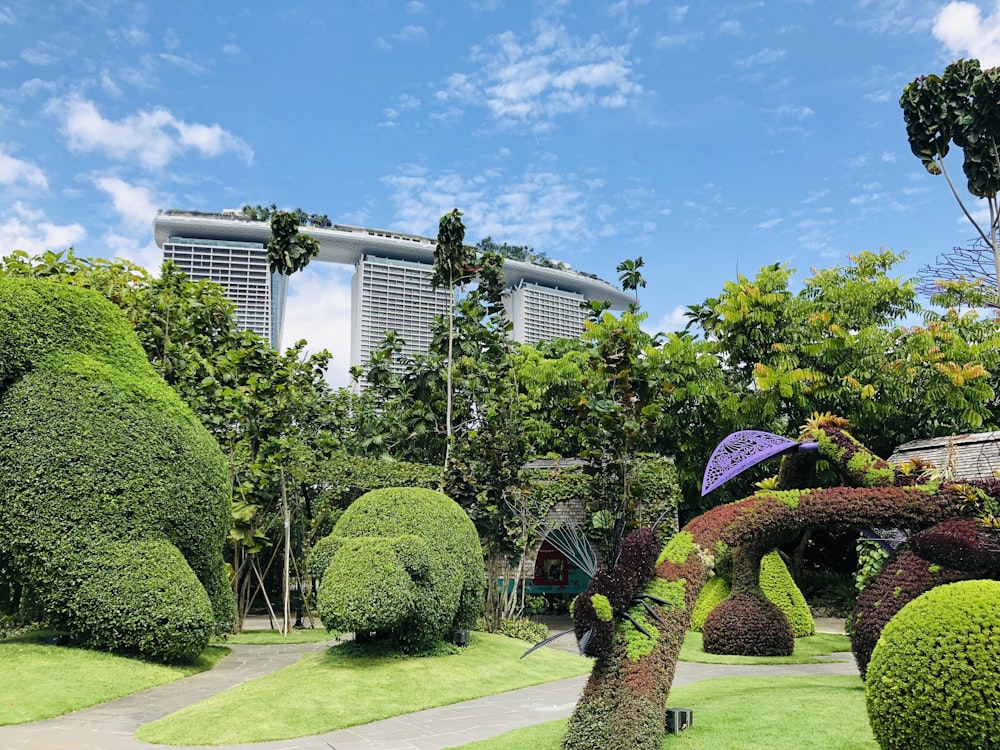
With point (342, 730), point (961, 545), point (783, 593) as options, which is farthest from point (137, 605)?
point (783, 593)

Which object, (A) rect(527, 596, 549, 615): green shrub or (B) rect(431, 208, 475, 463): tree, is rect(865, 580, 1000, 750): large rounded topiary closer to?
(B) rect(431, 208, 475, 463): tree

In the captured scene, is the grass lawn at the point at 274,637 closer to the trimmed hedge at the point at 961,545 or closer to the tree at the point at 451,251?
the tree at the point at 451,251

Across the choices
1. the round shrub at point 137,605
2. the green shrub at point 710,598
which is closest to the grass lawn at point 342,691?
the round shrub at point 137,605

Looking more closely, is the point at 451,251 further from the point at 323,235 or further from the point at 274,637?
the point at 323,235

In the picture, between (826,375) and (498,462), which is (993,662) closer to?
(498,462)

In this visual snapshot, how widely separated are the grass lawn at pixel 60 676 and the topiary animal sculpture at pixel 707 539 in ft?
20.2

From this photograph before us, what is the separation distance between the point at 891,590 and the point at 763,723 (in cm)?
236

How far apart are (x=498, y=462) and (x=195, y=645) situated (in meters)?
6.80

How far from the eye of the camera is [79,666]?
33.7 ft

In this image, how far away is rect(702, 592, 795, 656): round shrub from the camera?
44.7 ft

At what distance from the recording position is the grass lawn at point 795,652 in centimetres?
1339

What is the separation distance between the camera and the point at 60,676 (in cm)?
985

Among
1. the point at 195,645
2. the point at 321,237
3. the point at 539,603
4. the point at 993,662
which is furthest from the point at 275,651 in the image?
the point at 321,237

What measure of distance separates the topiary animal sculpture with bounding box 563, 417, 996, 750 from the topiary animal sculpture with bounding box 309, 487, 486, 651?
14.1 feet
